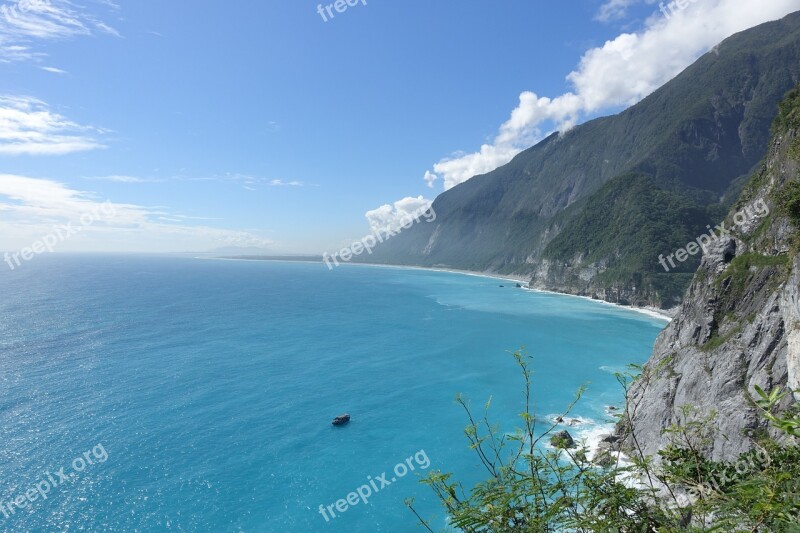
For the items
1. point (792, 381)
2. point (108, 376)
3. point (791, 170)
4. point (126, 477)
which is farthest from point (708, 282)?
point (108, 376)

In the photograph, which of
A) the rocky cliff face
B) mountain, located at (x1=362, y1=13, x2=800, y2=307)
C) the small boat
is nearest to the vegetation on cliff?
the rocky cliff face

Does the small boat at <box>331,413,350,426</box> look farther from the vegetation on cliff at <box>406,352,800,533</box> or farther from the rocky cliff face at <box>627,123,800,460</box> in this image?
the vegetation on cliff at <box>406,352,800,533</box>

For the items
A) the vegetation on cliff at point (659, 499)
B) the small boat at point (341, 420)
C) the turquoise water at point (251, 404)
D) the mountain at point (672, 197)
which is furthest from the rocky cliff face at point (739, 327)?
the mountain at point (672, 197)

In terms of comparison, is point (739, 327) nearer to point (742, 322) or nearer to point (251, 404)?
point (742, 322)

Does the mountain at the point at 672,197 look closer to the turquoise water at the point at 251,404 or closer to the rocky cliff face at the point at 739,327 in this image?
the turquoise water at the point at 251,404

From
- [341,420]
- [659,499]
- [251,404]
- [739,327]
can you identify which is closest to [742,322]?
[739,327]
